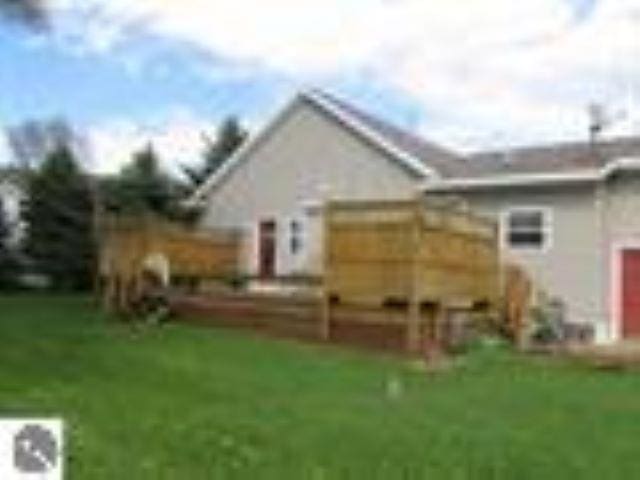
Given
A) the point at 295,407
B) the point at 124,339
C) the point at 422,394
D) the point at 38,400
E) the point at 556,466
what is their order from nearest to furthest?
the point at 556,466 < the point at 38,400 < the point at 295,407 < the point at 422,394 < the point at 124,339

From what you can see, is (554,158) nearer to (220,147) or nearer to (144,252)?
(144,252)

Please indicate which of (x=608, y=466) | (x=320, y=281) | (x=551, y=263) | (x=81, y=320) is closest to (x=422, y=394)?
(x=608, y=466)

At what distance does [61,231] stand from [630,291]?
14927 millimetres

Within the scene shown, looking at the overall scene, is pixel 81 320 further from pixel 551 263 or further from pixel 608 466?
pixel 608 466

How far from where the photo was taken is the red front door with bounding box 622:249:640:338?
94.3 ft

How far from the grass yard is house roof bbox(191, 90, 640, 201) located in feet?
31.9

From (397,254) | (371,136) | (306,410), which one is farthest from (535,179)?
(306,410)

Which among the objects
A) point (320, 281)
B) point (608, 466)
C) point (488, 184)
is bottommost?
point (608, 466)

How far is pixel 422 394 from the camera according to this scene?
51.4 ft

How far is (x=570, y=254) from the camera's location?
1171 inches

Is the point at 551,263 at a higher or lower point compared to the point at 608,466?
higher

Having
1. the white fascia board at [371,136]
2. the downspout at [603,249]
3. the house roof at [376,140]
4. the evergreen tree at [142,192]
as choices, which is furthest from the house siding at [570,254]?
the evergreen tree at [142,192]

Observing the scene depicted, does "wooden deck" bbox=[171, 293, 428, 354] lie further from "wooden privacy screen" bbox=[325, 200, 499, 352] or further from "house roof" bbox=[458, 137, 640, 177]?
"house roof" bbox=[458, 137, 640, 177]

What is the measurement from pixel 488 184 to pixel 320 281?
788 centimetres
